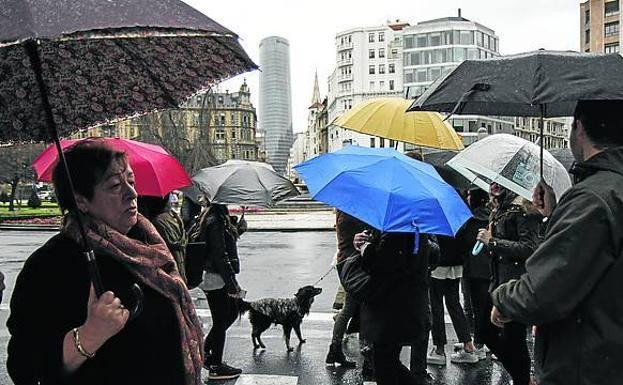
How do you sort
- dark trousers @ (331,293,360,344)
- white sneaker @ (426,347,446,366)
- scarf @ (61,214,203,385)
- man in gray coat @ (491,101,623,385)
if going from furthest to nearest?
1. white sneaker @ (426,347,446,366)
2. dark trousers @ (331,293,360,344)
3. scarf @ (61,214,203,385)
4. man in gray coat @ (491,101,623,385)

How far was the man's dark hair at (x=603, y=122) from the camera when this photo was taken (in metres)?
2.55

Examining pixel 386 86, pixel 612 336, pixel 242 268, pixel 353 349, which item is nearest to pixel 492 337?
pixel 353 349

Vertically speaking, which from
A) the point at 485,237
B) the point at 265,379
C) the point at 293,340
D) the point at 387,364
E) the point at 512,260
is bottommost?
the point at 293,340

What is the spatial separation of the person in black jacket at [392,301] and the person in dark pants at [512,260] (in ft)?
2.70

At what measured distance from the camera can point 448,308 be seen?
7.16 meters

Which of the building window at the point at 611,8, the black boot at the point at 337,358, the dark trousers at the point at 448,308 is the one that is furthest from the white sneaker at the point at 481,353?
→ the building window at the point at 611,8

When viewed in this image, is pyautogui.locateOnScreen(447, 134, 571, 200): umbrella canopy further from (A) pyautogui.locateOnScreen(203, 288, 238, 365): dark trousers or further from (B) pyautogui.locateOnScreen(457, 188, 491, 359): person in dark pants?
(A) pyautogui.locateOnScreen(203, 288, 238, 365): dark trousers

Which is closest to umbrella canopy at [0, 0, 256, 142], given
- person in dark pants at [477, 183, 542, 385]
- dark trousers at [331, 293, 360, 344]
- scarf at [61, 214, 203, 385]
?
scarf at [61, 214, 203, 385]

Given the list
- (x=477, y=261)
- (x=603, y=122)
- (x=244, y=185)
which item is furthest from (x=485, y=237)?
(x=603, y=122)

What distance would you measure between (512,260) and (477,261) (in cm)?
135

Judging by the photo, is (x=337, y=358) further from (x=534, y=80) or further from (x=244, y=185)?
(x=534, y=80)

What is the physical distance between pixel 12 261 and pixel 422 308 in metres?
14.0

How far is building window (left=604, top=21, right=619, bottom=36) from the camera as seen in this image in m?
84.4

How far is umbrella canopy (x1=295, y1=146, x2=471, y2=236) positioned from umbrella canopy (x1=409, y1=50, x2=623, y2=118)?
2.36ft
